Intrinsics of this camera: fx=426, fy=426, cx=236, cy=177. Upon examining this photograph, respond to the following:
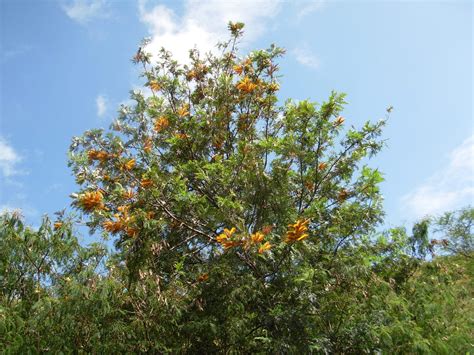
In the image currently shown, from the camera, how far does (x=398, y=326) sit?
3.30m

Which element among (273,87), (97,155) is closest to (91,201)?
(97,155)

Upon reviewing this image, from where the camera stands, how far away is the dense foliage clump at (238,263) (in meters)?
3.44

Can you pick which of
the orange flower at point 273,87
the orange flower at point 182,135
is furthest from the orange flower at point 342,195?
the orange flower at point 182,135

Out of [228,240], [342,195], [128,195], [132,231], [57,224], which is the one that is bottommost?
[228,240]

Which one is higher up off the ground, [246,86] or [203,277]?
[246,86]

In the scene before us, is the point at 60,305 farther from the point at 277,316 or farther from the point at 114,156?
the point at 114,156

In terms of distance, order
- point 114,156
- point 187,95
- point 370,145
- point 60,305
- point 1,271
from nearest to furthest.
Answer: point 60,305
point 1,271
point 370,145
point 114,156
point 187,95

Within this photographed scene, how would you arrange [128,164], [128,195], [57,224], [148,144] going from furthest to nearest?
[148,144]
[128,164]
[128,195]
[57,224]

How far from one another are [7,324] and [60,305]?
49 cm

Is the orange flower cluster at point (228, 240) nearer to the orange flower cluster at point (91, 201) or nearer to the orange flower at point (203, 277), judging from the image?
the orange flower at point (203, 277)

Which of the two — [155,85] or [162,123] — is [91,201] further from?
[155,85]

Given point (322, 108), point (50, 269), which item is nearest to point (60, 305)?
point (50, 269)

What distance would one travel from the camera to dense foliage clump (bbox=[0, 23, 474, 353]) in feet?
11.3

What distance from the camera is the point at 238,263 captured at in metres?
4.18
